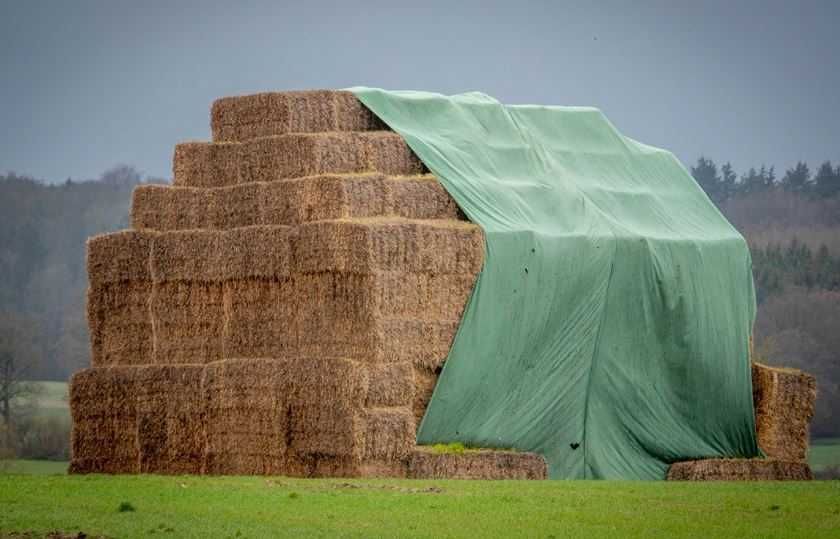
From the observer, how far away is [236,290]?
31375 mm

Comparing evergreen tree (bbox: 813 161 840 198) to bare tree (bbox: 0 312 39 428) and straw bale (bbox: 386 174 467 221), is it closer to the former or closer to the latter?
bare tree (bbox: 0 312 39 428)

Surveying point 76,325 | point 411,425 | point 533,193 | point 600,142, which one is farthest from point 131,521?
point 76,325

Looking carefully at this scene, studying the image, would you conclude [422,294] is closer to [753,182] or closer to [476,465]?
[476,465]

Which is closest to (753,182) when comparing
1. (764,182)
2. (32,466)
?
(764,182)

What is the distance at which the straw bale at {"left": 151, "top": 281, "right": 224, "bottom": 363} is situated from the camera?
31609mm

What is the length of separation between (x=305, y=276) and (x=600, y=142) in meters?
7.87

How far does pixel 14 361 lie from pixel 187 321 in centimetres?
3060

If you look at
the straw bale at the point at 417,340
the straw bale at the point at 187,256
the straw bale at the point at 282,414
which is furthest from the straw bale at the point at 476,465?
the straw bale at the point at 187,256

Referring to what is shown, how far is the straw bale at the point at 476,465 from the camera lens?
29.9 metres

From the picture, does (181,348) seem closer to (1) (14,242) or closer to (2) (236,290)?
(2) (236,290)

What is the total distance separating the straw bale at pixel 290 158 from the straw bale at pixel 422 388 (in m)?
2.86

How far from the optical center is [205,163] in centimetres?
3272

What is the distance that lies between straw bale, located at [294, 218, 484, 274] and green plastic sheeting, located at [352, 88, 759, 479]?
40 cm

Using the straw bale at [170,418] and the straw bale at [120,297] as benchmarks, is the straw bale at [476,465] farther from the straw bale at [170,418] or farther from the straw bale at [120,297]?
the straw bale at [120,297]
